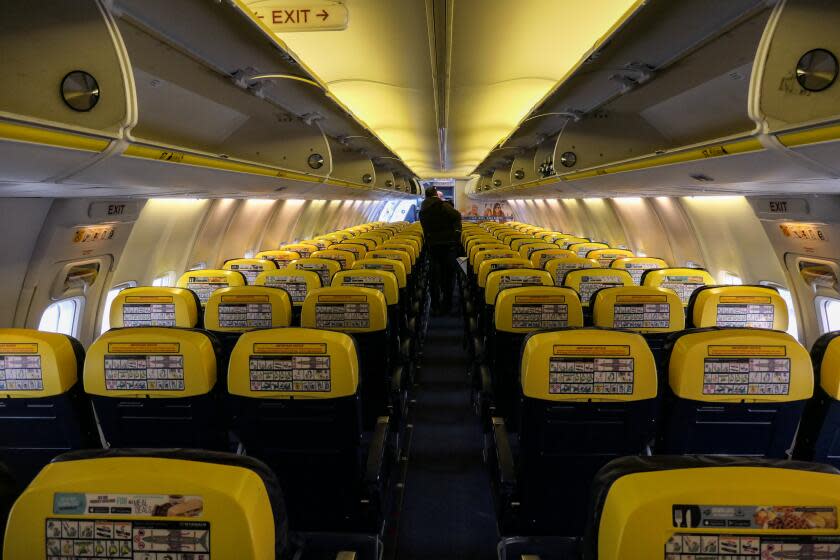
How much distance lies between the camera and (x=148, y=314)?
4750 mm

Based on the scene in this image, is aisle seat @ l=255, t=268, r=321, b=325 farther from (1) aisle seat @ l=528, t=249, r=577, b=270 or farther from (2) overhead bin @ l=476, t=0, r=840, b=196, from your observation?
(1) aisle seat @ l=528, t=249, r=577, b=270

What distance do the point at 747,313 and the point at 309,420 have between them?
3498mm

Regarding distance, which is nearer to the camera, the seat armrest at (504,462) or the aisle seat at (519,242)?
the seat armrest at (504,462)

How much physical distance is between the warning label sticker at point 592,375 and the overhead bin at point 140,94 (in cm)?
220

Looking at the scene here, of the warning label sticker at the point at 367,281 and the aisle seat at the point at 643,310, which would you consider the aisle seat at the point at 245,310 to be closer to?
the warning label sticker at the point at 367,281

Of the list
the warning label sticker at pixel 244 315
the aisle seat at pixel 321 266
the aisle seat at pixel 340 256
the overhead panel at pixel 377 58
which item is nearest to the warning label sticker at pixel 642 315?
the warning label sticker at pixel 244 315

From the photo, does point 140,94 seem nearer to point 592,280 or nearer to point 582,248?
point 592,280

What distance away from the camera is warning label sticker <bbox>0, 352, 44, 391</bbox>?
109 inches

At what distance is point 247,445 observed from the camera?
289 cm

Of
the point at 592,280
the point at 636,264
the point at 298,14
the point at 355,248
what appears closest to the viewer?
the point at 298,14

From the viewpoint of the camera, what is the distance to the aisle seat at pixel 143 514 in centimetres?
134

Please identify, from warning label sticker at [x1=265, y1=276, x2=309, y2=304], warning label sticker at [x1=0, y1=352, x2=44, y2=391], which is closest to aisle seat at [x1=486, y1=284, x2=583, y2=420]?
warning label sticker at [x1=265, y1=276, x2=309, y2=304]

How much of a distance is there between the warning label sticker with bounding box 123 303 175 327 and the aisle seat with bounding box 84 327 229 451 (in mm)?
1874

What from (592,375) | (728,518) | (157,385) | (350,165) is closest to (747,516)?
(728,518)
